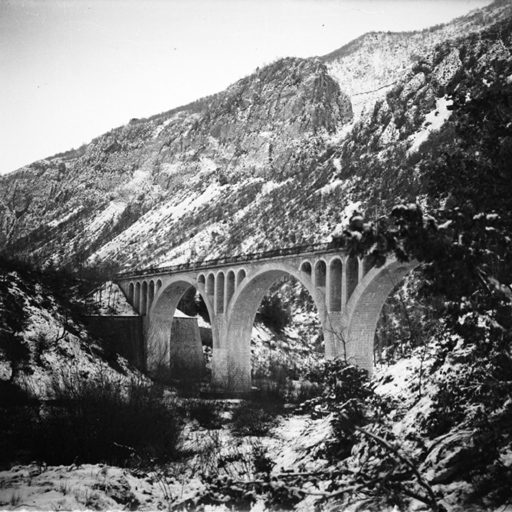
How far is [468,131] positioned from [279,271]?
28717mm

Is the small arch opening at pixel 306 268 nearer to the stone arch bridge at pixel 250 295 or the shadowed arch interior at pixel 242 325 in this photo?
the stone arch bridge at pixel 250 295

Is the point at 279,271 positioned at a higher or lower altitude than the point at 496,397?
higher

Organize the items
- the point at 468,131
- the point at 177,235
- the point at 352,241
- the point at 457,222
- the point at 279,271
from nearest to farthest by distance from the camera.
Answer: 1. the point at 352,241
2. the point at 457,222
3. the point at 468,131
4. the point at 279,271
5. the point at 177,235

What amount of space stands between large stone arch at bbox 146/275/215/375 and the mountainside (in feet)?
77.4

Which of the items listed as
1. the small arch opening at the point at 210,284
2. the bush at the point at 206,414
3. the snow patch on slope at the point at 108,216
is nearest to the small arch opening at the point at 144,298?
the small arch opening at the point at 210,284

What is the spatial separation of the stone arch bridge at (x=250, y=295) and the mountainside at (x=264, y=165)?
2433 centimetres

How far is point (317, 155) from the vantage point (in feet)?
424

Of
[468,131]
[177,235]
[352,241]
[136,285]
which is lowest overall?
[352,241]

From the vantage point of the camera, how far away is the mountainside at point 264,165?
3361 inches

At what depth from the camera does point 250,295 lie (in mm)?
40344

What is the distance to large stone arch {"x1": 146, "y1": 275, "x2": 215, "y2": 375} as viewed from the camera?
49.0 meters

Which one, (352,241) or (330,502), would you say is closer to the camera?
(352,241)

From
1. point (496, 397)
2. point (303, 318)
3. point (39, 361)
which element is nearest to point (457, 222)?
point (496, 397)

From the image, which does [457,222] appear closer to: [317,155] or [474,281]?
[474,281]
